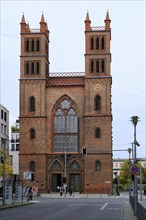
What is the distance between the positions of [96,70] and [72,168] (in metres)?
17.4

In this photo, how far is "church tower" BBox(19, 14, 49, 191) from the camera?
105 meters

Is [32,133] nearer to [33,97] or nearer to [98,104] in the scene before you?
[33,97]

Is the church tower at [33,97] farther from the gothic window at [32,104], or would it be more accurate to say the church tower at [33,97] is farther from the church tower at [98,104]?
the church tower at [98,104]

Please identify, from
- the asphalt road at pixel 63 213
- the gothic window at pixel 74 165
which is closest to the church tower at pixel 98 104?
the gothic window at pixel 74 165

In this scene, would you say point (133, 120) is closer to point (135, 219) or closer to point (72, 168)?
point (135, 219)

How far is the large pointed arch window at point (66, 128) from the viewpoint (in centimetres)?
10694

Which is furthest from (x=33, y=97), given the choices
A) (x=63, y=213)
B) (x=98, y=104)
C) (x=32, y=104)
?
(x=63, y=213)

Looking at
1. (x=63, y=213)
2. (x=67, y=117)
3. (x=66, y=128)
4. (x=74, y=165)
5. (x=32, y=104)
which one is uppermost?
(x=32, y=104)

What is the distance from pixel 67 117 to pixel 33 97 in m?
6.83

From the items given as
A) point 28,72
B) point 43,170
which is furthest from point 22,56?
point 43,170

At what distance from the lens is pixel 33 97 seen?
106875 millimetres

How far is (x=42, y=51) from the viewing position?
108 meters

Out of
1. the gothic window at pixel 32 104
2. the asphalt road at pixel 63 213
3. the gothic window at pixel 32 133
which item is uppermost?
the gothic window at pixel 32 104

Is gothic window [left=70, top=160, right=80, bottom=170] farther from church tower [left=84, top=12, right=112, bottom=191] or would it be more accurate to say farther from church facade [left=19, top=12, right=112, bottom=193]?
church tower [left=84, top=12, right=112, bottom=191]
